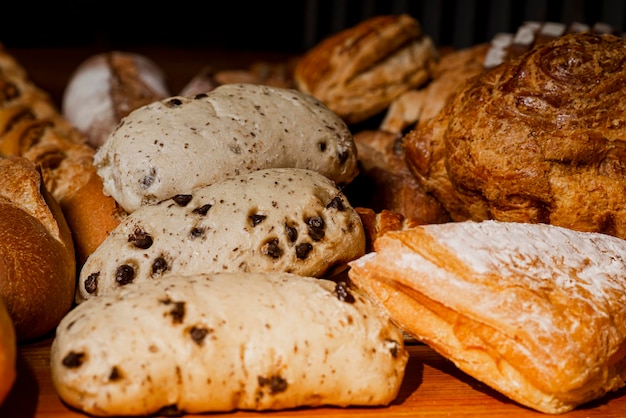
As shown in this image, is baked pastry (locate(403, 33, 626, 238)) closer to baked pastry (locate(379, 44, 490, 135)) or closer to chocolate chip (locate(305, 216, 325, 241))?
chocolate chip (locate(305, 216, 325, 241))

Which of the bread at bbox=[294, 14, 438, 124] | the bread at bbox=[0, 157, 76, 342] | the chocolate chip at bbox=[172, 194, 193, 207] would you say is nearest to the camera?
the bread at bbox=[0, 157, 76, 342]

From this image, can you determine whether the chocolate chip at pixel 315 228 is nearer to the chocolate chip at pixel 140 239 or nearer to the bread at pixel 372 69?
the chocolate chip at pixel 140 239

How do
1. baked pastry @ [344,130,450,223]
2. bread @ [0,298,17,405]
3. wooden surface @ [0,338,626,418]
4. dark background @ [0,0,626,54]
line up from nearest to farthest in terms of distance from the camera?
bread @ [0,298,17,405] < wooden surface @ [0,338,626,418] < baked pastry @ [344,130,450,223] < dark background @ [0,0,626,54]

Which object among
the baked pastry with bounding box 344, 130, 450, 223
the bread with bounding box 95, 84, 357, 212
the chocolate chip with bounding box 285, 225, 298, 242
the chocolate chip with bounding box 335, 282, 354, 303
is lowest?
the baked pastry with bounding box 344, 130, 450, 223

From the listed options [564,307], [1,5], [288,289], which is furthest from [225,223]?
[1,5]

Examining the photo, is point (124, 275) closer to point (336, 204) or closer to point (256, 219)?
point (256, 219)

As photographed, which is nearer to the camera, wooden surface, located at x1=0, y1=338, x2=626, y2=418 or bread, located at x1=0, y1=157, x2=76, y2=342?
wooden surface, located at x1=0, y1=338, x2=626, y2=418

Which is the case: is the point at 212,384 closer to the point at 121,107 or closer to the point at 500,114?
the point at 500,114

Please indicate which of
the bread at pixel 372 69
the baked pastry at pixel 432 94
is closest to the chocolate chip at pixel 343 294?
the baked pastry at pixel 432 94

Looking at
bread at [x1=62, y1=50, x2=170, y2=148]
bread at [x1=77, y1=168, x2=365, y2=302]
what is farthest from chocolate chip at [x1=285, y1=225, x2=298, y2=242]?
bread at [x1=62, y1=50, x2=170, y2=148]

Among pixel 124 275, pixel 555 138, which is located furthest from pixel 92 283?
pixel 555 138
